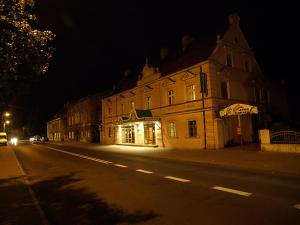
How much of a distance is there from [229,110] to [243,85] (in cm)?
687

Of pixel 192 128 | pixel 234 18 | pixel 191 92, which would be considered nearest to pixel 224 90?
pixel 191 92

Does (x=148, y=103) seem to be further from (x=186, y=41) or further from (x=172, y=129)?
(x=186, y=41)

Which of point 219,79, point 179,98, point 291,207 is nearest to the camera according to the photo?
point 291,207

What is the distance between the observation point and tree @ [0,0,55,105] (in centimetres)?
871

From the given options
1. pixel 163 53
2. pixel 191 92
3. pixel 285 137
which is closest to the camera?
pixel 285 137

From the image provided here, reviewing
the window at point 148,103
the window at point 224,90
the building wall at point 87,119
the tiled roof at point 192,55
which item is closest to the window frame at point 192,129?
the window at point 224,90

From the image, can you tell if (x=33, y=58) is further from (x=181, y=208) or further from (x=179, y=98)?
(x=179, y=98)

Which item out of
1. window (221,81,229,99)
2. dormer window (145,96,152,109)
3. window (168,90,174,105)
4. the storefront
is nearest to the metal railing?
window (221,81,229,99)

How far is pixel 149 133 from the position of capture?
29.8 meters

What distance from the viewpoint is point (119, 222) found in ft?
18.6

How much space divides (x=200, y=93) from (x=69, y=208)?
58.8ft

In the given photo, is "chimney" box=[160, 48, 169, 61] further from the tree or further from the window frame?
the tree

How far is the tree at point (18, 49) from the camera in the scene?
8711mm

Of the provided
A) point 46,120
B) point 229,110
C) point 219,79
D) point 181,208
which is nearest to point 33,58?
point 181,208
